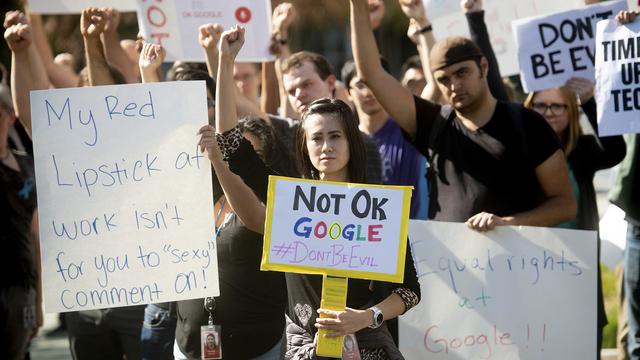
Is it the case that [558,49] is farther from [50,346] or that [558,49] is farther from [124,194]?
[50,346]

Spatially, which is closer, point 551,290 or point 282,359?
point 282,359

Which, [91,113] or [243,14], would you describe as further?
[243,14]

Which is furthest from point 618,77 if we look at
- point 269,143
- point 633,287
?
point 269,143

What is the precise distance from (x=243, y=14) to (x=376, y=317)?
2.75 meters

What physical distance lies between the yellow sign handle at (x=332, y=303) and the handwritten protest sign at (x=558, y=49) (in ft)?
8.20

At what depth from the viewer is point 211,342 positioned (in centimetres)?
445

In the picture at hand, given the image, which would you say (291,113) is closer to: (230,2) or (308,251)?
(230,2)

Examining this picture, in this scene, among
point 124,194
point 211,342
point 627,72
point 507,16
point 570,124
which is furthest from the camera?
point 507,16

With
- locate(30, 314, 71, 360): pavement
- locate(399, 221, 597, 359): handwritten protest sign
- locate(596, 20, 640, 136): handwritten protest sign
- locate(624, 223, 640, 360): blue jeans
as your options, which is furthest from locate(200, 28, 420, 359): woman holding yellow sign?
locate(30, 314, 71, 360): pavement

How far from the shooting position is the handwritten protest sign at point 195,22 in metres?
6.07

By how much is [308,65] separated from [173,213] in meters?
1.81

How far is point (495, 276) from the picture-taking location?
486 centimetres

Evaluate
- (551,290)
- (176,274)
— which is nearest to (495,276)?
(551,290)

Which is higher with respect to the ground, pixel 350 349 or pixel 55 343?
pixel 350 349
